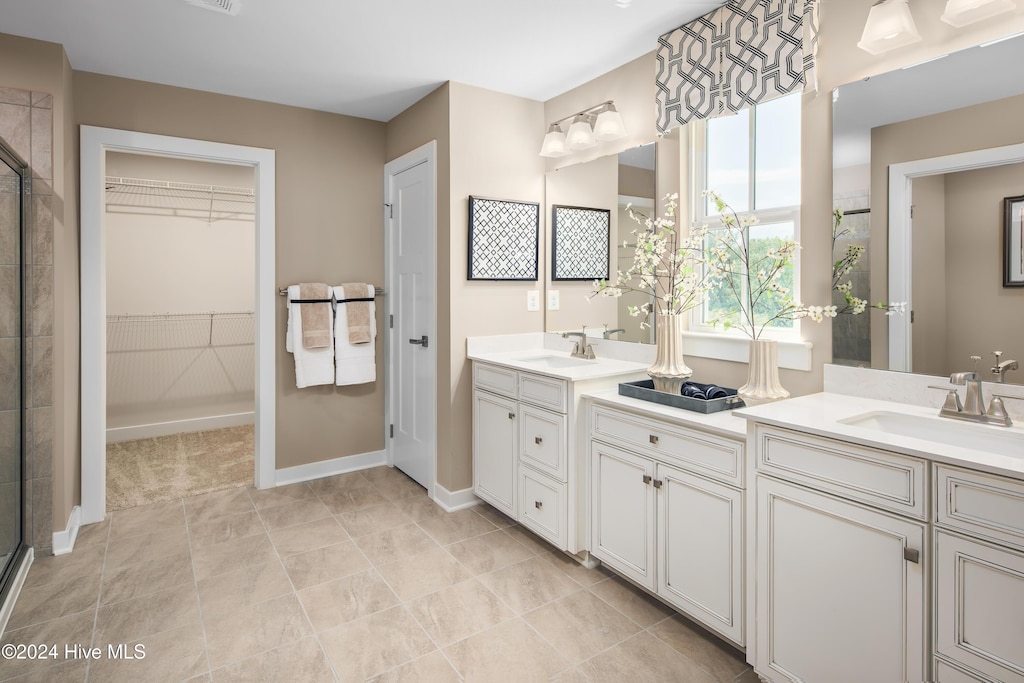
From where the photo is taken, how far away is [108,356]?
439 centimetres

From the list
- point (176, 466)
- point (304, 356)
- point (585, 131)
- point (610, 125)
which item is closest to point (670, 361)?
point (610, 125)

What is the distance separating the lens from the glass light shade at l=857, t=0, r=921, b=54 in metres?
1.73

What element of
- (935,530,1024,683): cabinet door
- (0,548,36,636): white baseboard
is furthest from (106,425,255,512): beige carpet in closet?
(935,530,1024,683): cabinet door

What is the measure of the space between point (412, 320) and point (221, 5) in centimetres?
187

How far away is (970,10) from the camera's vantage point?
1.60 meters

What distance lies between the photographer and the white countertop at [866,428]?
1.24 metres

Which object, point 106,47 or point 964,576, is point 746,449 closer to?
point 964,576

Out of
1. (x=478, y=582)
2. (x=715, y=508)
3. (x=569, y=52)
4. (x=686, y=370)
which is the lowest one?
(x=478, y=582)

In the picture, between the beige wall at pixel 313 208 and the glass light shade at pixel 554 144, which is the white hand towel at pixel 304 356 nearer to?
the beige wall at pixel 313 208

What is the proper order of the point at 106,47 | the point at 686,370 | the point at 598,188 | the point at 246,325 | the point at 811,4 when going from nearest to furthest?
the point at 811,4 → the point at 686,370 → the point at 106,47 → the point at 598,188 → the point at 246,325

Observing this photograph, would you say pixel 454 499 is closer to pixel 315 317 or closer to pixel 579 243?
pixel 315 317

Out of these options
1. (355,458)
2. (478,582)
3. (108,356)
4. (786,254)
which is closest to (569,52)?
(786,254)

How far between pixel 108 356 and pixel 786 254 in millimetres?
4884

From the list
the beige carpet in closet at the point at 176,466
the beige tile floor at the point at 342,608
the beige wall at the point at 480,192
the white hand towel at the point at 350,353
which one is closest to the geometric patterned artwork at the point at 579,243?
the beige wall at the point at 480,192
